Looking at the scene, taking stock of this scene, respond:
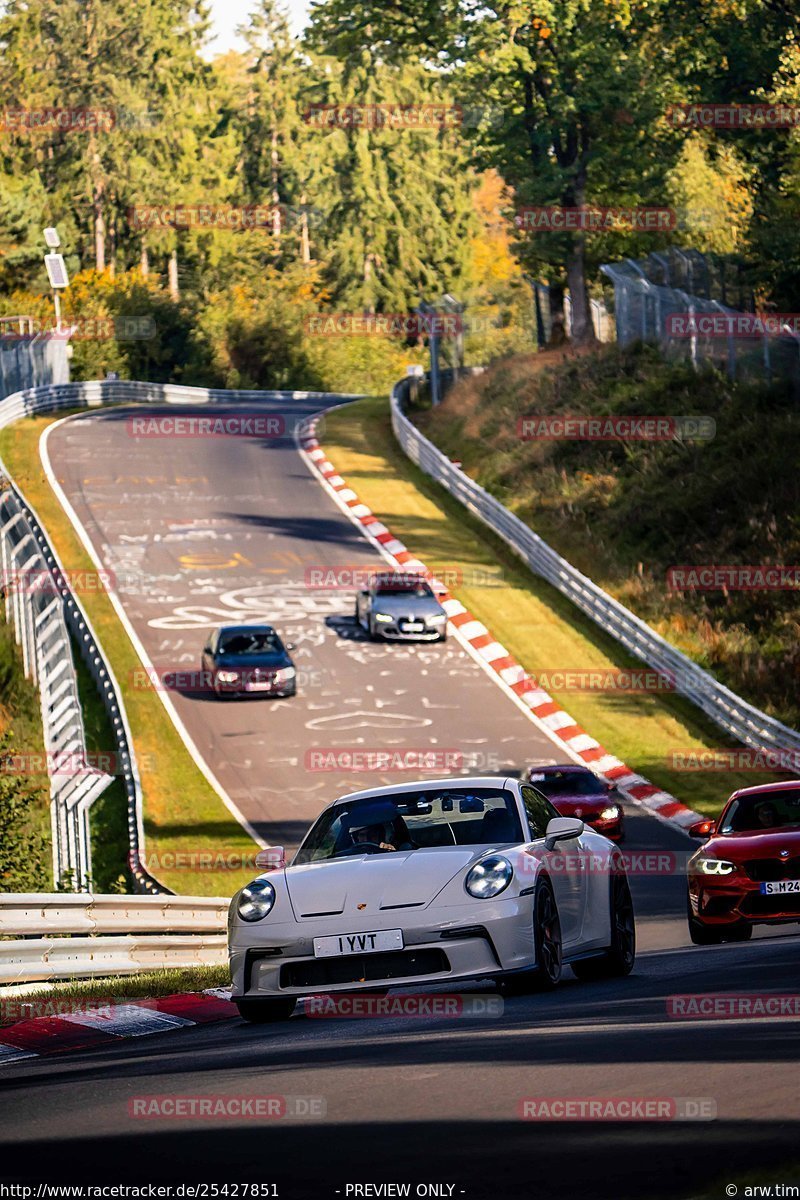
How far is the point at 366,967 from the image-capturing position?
981 centimetres

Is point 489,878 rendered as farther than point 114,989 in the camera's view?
No

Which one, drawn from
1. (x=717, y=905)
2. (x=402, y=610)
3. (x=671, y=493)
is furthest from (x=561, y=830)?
(x=671, y=493)

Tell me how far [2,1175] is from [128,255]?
108026 mm

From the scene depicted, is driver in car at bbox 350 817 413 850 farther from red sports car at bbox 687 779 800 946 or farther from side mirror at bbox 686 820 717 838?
side mirror at bbox 686 820 717 838

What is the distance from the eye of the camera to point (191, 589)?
39062 millimetres

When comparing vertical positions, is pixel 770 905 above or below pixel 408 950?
below

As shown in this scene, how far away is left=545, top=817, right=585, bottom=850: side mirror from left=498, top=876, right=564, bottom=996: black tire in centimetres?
29

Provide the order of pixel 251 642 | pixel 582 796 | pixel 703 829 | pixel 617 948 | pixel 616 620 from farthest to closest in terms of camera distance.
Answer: pixel 616 620 < pixel 251 642 < pixel 582 796 < pixel 703 829 < pixel 617 948

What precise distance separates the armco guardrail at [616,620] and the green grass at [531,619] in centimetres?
24

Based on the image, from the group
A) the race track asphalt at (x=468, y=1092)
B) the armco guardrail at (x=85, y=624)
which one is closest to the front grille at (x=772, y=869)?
the race track asphalt at (x=468, y=1092)

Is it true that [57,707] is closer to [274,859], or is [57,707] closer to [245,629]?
[245,629]

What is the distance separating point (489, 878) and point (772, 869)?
16.4 feet

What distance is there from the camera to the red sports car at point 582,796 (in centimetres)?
2262

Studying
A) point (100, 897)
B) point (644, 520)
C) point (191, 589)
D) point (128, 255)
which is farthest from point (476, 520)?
point (128, 255)
